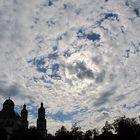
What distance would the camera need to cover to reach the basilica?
91.2 m

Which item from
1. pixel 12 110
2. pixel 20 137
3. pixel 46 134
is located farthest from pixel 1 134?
pixel 46 134

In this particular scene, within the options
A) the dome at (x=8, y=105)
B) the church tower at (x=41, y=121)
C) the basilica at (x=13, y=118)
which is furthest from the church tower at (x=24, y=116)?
the dome at (x=8, y=105)

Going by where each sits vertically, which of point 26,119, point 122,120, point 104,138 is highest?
point 26,119

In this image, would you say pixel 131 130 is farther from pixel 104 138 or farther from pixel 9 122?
pixel 9 122

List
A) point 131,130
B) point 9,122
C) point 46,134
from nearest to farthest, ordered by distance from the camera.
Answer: point 131,130 < point 9,122 < point 46,134

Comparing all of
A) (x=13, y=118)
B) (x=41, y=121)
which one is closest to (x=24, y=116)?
(x=41, y=121)

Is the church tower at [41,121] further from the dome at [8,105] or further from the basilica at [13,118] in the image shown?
the dome at [8,105]

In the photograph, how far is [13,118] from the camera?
305ft

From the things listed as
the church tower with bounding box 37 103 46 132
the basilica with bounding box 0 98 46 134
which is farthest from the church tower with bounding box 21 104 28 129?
the church tower with bounding box 37 103 46 132

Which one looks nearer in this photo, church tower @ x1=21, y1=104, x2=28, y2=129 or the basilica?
the basilica

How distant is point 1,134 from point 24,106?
101 ft

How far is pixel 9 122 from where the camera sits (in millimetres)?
92125

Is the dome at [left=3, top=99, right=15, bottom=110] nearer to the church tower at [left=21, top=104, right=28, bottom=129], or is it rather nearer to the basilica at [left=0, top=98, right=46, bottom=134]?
the basilica at [left=0, top=98, right=46, bottom=134]

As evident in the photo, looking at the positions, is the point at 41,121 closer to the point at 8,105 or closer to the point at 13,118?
the point at 13,118
